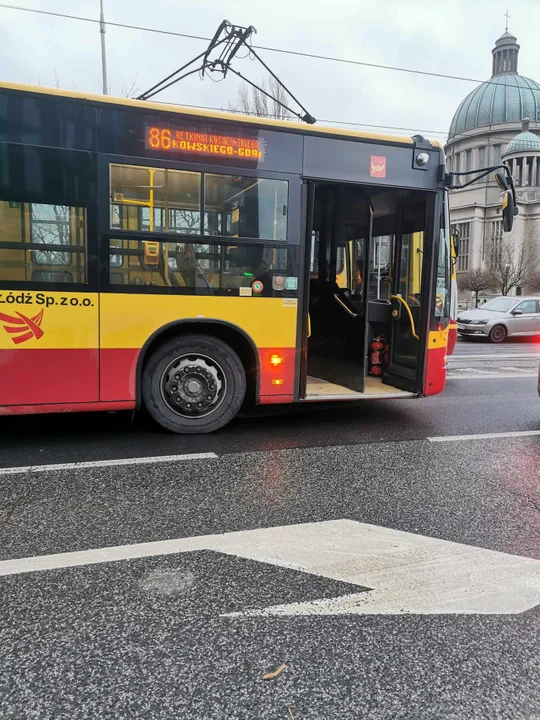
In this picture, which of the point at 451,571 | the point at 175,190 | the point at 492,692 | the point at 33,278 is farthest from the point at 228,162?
the point at 492,692

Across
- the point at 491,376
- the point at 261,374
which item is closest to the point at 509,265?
the point at 491,376

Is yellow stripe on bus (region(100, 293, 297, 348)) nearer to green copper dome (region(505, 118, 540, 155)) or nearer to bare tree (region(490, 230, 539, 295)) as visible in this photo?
bare tree (region(490, 230, 539, 295))

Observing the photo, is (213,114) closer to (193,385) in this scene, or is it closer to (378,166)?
(378,166)

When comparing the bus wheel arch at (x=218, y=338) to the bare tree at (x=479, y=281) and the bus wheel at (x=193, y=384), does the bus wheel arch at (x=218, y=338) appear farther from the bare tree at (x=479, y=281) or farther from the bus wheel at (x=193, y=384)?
the bare tree at (x=479, y=281)

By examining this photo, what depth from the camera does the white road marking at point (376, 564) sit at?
2.74 meters

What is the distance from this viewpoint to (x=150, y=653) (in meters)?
2.34

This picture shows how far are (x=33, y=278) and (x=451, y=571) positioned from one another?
4029 mm

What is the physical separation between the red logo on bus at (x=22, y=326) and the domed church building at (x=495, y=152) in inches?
2202

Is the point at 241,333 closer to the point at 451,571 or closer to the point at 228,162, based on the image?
the point at 228,162

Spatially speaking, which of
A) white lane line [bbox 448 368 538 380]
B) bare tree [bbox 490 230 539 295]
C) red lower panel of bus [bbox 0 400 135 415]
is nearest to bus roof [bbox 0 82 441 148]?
red lower panel of bus [bbox 0 400 135 415]

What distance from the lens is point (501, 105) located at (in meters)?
80.7

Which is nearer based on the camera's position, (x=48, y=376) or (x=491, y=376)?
(x=48, y=376)

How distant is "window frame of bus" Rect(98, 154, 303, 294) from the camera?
5.05 m

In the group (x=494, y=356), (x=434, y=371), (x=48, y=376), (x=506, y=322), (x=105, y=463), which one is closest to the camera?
(x=105, y=463)
